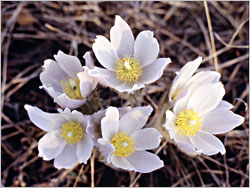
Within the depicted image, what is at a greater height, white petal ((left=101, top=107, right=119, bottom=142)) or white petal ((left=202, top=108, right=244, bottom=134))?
white petal ((left=202, top=108, right=244, bottom=134))

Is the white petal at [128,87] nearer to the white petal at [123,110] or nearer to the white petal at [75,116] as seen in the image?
the white petal at [123,110]

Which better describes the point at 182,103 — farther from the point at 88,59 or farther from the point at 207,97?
the point at 88,59

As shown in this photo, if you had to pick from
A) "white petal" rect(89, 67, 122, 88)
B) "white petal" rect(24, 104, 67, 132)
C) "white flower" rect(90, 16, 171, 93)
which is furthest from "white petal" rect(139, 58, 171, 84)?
"white petal" rect(24, 104, 67, 132)

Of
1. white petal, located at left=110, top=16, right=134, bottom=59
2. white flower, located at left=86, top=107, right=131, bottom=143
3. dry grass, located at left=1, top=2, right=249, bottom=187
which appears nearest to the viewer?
white flower, located at left=86, top=107, right=131, bottom=143

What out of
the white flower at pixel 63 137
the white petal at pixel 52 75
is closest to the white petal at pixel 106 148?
the white flower at pixel 63 137

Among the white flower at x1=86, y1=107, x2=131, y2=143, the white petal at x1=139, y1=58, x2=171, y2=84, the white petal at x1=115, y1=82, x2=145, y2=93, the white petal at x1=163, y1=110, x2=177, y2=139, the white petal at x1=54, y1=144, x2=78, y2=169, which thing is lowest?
the white petal at x1=54, y1=144, x2=78, y2=169

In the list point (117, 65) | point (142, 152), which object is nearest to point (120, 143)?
point (142, 152)

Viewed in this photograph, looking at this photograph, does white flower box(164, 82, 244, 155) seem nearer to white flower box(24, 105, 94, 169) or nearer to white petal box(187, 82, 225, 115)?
white petal box(187, 82, 225, 115)
